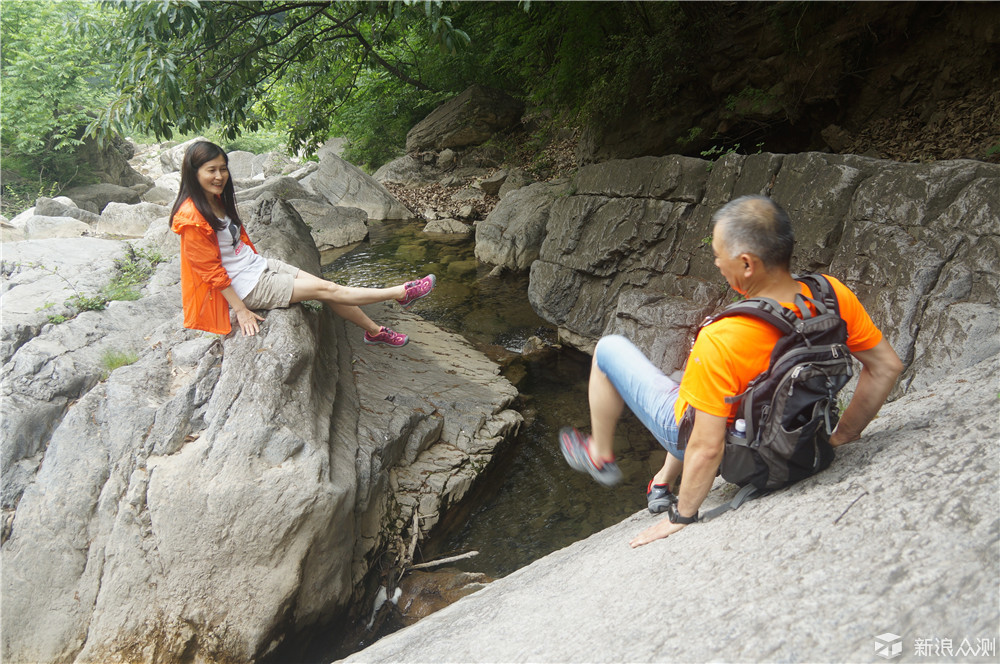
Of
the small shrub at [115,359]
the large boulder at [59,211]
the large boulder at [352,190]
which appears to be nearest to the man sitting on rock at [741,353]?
the small shrub at [115,359]

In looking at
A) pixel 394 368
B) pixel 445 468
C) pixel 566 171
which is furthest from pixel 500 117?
pixel 445 468

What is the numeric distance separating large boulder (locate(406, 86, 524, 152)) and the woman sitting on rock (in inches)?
467

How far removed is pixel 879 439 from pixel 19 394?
4.90 m

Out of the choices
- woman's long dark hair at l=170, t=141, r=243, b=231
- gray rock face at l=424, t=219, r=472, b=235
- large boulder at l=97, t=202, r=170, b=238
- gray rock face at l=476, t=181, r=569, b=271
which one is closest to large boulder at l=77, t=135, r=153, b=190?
large boulder at l=97, t=202, r=170, b=238

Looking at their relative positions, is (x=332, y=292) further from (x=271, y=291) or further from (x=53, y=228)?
(x=53, y=228)

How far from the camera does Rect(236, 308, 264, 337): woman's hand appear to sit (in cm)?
402

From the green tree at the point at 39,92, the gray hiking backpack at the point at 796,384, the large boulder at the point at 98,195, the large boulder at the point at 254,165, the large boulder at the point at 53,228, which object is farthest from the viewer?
the large boulder at the point at 254,165

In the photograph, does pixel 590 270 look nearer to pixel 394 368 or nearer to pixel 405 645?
pixel 394 368

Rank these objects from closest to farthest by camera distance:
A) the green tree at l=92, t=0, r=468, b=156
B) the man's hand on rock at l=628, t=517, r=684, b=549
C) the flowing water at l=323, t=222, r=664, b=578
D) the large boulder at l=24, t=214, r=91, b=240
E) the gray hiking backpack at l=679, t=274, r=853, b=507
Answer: the gray hiking backpack at l=679, t=274, r=853, b=507, the man's hand on rock at l=628, t=517, r=684, b=549, the flowing water at l=323, t=222, r=664, b=578, the green tree at l=92, t=0, r=468, b=156, the large boulder at l=24, t=214, r=91, b=240

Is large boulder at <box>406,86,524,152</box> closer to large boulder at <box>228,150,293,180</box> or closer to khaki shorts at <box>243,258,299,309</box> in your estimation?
large boulder at <box>228,150,293,180</box>

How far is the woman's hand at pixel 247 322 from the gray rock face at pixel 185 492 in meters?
0.06

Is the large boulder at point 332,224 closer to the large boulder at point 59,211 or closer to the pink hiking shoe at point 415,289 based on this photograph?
the large boulder at point 59,211

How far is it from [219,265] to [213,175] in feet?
2.08

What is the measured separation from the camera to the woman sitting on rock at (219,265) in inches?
153
